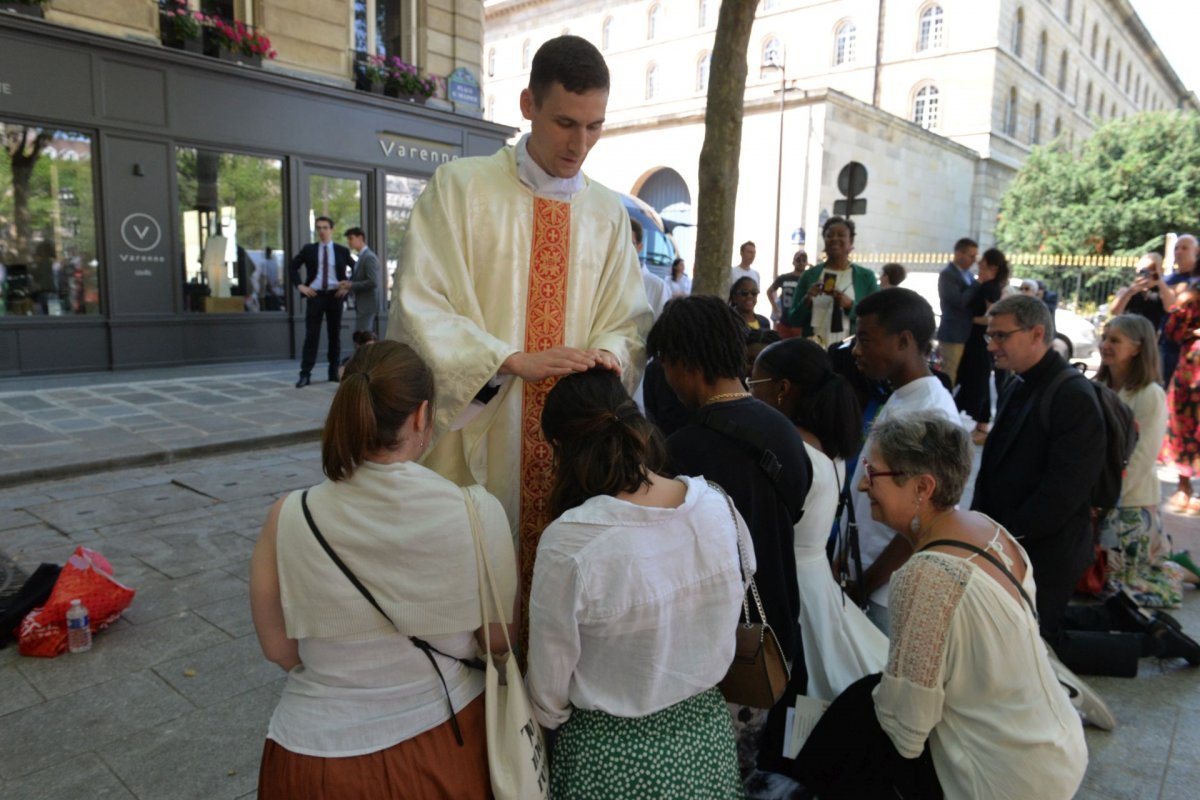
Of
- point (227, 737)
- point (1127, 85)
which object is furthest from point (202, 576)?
point (1127, 85)

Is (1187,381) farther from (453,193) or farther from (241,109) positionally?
(241,109)

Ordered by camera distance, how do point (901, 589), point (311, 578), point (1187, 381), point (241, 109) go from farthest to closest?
point (241, 109) < point (1187, 381) < point (901, 589) < point (311, 578)

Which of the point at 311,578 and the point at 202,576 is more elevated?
the point at 311,578

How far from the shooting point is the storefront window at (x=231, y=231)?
10695mm

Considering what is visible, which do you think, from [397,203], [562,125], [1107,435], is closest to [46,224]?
[397,203]

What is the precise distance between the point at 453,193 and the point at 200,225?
10114 millimetres

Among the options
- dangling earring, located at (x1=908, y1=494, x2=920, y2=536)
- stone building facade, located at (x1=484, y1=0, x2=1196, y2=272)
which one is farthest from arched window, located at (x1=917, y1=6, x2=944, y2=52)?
dangling earring, located at (x1=908, y1=494, x2=920, y2=536)

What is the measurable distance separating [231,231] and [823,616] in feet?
35.4

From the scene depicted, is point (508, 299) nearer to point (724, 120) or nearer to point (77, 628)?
point (77, 628)

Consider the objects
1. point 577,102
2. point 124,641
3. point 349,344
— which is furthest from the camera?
point 349,344

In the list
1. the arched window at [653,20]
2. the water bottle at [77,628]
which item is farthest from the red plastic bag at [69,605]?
the arched window at [653,20]

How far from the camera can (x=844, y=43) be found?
37.0 m

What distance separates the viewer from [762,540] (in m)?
2.15

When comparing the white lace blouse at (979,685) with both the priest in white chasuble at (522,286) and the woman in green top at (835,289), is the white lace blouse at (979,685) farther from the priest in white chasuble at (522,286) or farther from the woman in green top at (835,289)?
the woman in green top at (835,289)
